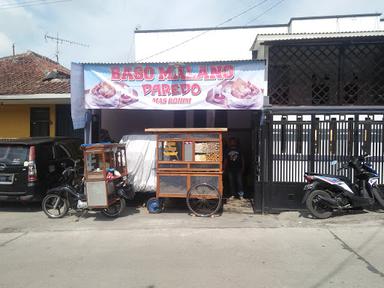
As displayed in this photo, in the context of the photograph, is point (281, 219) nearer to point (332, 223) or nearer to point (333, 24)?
point (332, 223)

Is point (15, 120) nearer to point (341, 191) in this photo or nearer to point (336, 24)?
point (341, 191)

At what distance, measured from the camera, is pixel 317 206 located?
8422mm

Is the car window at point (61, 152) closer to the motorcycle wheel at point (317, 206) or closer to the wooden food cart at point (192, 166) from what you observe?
the wooden food cart at point (192, 166)

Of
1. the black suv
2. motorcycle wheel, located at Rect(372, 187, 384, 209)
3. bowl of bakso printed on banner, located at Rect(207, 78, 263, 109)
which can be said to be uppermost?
bowl of bakso printed on banner, located at Rect(207, 78, 263, 109)

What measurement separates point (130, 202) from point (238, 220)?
10.7 feet

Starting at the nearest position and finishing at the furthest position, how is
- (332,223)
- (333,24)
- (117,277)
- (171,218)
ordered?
(117,277) → (332,223) → (171,218) → (333,24)

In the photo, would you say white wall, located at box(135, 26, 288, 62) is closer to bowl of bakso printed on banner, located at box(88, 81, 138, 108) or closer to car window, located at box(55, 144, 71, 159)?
car window, located at box(55, 144, 71, 159)

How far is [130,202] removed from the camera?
1055 cm

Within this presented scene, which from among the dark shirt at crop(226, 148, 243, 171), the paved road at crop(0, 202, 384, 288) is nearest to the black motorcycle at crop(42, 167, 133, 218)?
the paved road at crop(0, 202, 384, 288)

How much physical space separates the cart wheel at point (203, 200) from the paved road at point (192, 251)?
27 cm

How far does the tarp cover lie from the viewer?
994cm

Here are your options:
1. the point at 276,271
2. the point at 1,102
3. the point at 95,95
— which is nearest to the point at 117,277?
the point at 276,271

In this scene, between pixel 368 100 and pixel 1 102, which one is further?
pixel 1 102

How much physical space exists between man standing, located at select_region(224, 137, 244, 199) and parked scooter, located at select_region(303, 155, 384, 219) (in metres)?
2.34
